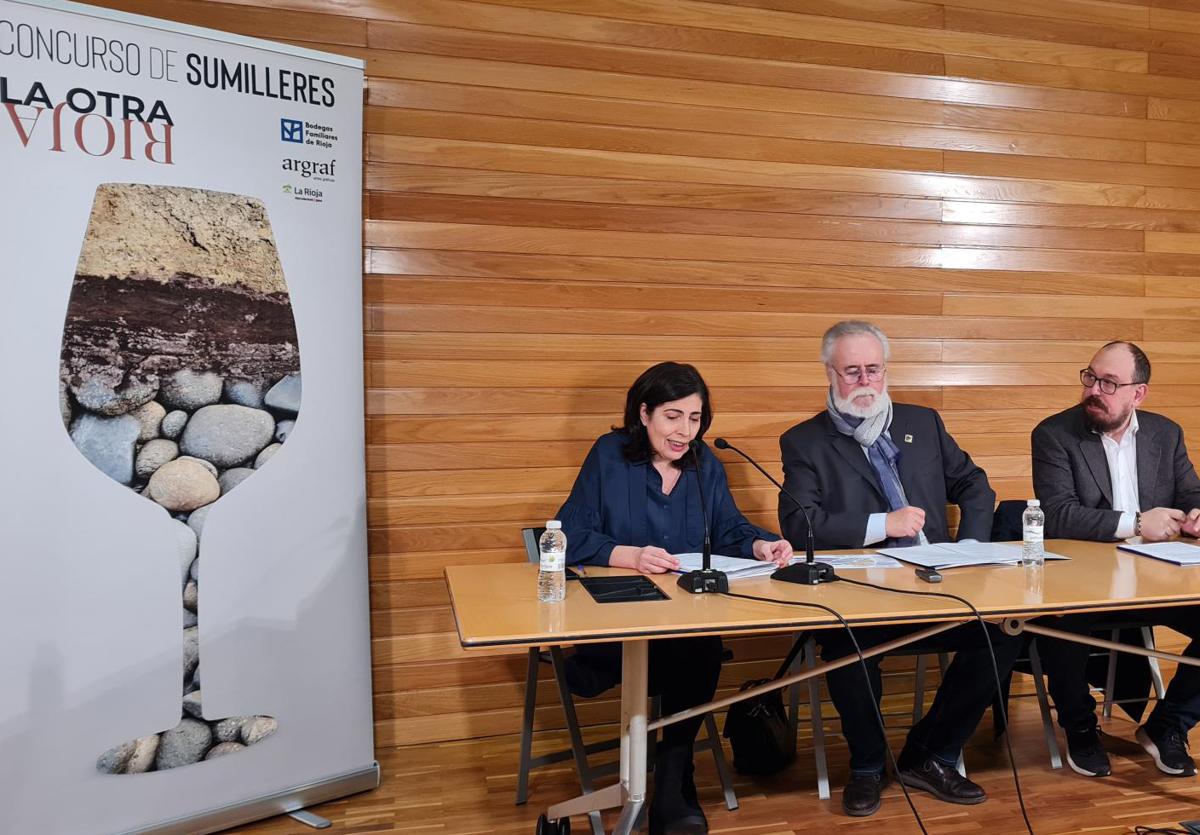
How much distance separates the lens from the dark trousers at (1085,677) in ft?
10.4

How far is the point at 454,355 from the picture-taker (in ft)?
11.3

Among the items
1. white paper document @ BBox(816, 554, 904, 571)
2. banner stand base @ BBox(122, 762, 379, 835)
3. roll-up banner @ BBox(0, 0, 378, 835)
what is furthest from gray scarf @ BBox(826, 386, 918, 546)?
banner stand base @ BBox(122, 762, 379, 835)

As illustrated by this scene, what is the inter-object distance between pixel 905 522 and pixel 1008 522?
27.1 inches

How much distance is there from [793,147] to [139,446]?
8.40 ft

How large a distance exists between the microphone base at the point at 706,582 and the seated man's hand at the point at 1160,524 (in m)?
1.63

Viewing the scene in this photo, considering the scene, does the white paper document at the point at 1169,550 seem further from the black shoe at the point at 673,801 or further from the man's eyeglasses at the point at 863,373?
the black shoe at the point at 673,801

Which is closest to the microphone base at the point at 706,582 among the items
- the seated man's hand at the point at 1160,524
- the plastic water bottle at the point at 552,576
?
the plastic water bottle at the point at 552,576

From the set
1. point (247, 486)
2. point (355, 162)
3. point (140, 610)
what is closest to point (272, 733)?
point (140, 610)

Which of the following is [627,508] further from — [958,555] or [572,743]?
[958,555]

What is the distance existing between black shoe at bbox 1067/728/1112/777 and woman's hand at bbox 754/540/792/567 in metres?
1.32

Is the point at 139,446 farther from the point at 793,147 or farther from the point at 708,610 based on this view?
the point at 793,147

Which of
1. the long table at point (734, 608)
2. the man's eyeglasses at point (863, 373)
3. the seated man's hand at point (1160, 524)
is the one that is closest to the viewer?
the long table at point (734, 608)

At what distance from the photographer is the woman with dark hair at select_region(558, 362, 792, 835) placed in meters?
2.71

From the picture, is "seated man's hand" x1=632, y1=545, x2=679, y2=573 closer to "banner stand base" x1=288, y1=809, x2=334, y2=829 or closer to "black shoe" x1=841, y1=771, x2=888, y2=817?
"black shoe" x1=841, y1=771, x2=888, y2=817
